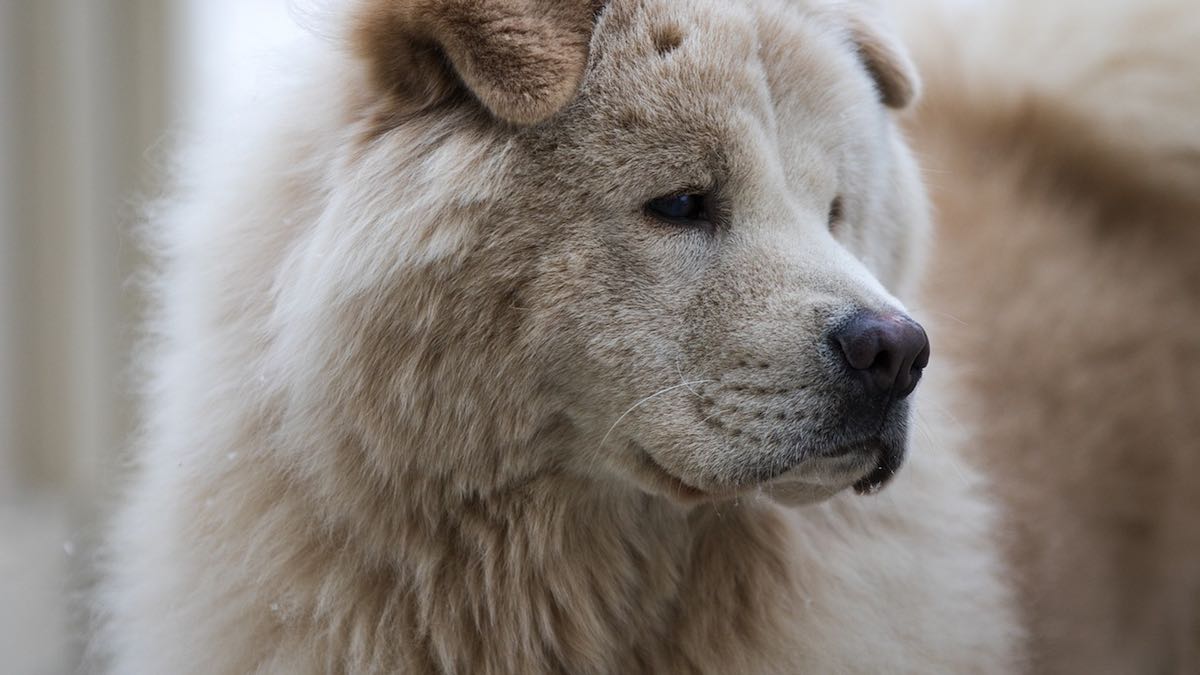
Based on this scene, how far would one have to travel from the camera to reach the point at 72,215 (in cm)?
529

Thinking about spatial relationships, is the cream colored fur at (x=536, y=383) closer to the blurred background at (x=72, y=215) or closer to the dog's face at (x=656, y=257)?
the dog's face at (x=656, y=257)

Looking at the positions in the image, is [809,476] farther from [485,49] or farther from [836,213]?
[485,49]

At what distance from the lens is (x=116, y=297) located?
547 centimetres

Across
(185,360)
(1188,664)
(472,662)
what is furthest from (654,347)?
(1188,664)

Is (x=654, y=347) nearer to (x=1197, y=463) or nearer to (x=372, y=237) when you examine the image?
(x=372, y=237)

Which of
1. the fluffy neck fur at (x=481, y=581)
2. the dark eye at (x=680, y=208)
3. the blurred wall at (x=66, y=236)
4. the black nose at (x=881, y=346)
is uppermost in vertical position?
the dark eye at (x=680, y=208)

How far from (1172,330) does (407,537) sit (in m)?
2.26

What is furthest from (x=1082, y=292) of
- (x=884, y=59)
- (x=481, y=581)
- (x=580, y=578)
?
(x=481, y=581)

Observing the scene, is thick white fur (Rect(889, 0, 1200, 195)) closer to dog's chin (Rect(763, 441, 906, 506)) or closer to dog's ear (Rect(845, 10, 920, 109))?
dog's ear (Rect(845, 10, 920, 109))

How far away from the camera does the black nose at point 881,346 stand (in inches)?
73.5

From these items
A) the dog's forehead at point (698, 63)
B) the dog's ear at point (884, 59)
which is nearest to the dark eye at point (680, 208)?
the dog's forehead at point (698, 63)

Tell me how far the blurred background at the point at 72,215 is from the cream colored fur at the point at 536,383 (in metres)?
2.50

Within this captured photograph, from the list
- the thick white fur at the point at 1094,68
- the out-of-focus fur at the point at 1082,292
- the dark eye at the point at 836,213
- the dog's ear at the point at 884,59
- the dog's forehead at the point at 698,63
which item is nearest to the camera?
the dog's forehead at the point at 698,63

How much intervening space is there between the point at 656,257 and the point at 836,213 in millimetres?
499
